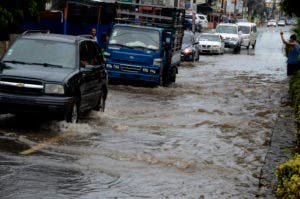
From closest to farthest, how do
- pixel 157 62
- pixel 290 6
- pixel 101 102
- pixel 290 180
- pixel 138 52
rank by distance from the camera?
1. pixel 290 180
2. pixel 101 102
3. pixel 290 6
4. pixel 138 52
5. pixel 157 62

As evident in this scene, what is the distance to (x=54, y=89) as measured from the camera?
1139 cm

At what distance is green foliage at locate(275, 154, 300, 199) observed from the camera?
6.85 m

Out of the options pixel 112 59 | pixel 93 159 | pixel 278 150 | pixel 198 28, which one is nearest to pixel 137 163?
pixel 93 159

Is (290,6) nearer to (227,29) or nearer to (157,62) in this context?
(157,62)

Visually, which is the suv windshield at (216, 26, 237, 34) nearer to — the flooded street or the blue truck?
the blue truck

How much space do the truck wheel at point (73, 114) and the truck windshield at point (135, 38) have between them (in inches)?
366

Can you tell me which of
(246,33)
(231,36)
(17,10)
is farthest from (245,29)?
(17,10)

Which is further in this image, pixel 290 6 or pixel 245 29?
pixel 245 29

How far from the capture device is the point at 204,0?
318ft

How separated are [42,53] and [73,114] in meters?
1.34

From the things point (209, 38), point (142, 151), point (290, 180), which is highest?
point (290, 180)

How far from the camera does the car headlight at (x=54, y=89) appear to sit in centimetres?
1135

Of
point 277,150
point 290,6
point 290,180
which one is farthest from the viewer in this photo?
point 290,6

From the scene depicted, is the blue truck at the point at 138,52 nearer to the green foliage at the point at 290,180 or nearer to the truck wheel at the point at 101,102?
the truck wheel at the point at 101,102
